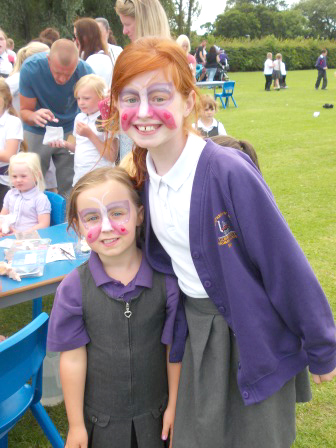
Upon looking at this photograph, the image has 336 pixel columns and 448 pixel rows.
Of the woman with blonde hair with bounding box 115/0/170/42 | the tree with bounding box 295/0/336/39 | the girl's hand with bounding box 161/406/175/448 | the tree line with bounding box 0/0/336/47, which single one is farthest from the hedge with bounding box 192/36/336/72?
the tree with bounding box 295/0/336/39

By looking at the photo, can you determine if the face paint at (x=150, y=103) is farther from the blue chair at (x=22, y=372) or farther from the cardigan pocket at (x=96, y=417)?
the cardigan pocket at (x=96, y=417)

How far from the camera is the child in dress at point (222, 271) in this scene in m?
1.26

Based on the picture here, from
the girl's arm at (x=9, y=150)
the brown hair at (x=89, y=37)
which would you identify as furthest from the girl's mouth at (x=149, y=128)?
the brown hair at (x=89, y=37)

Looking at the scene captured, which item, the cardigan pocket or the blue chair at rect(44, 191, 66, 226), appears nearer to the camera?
the cardigan pocket

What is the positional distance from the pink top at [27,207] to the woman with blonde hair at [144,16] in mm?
1256

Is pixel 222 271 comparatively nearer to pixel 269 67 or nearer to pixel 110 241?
pixel 110 241

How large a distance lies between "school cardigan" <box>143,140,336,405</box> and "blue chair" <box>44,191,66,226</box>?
2.09 meters

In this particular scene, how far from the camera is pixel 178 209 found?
54.2 inches

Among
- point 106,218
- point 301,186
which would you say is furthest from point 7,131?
point 301,186

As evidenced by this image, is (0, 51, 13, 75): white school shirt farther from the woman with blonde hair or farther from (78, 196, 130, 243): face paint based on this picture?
(78, 196, 130, 243): face paint

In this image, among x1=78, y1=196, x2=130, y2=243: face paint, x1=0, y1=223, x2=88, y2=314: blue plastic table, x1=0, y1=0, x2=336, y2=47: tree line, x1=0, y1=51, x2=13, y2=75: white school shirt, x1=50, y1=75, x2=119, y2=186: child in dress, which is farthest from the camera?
x1=0, y1=0, x2=336, y2=47: tree line

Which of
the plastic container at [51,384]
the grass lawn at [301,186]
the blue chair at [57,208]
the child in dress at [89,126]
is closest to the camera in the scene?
the grass lawn at [301,186]

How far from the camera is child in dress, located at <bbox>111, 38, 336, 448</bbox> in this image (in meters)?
1.26

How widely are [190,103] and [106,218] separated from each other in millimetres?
448
